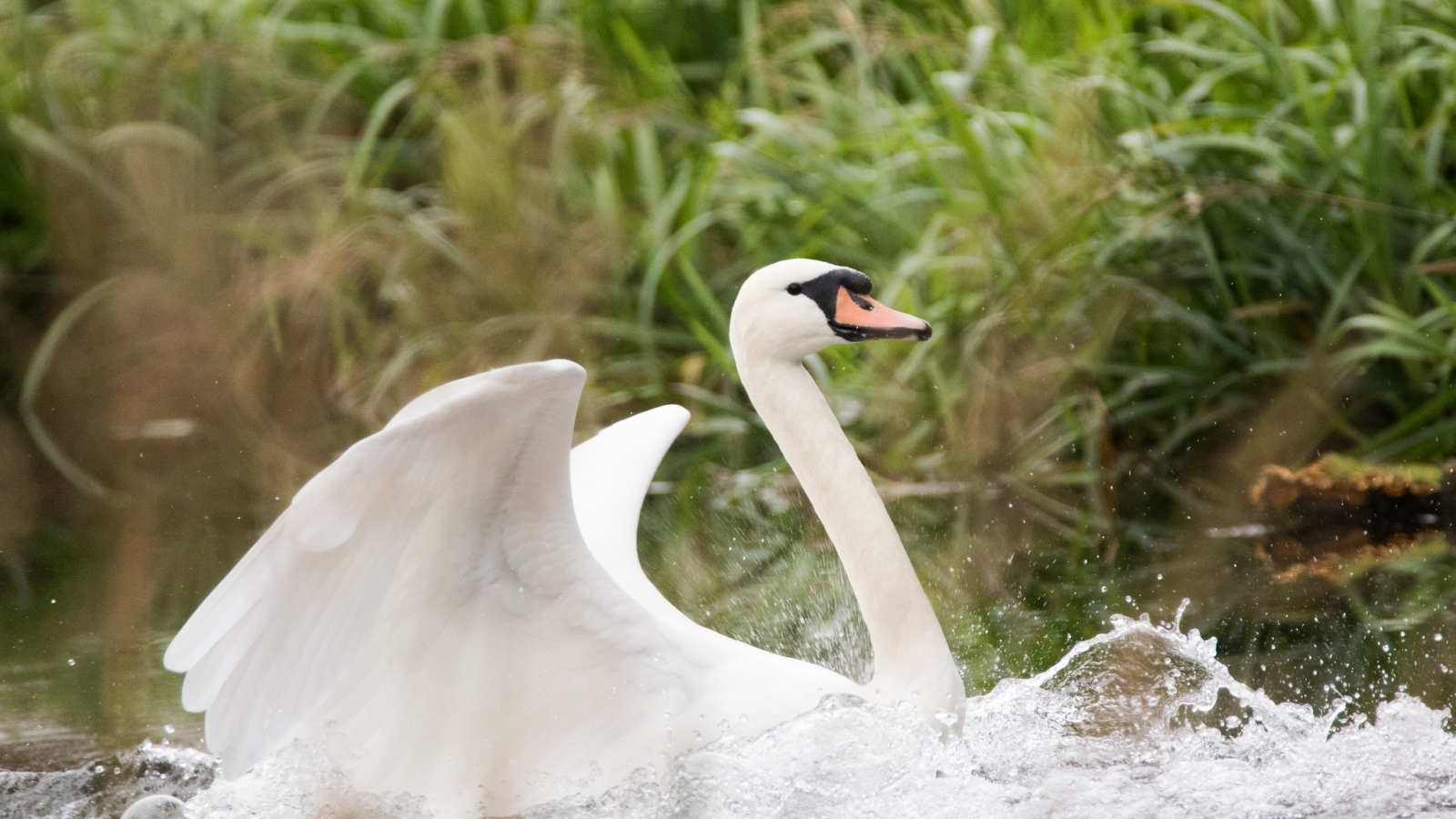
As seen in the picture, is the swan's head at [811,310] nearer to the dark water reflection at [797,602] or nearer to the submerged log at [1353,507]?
the dark water reflection at [797,602]

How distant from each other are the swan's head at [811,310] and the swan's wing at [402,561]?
0.69m

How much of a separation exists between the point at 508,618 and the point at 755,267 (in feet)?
13.2

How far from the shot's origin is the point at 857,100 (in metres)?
7.64

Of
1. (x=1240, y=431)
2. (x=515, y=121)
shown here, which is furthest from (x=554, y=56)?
(x=1240, y=431)

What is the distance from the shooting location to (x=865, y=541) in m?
3.58

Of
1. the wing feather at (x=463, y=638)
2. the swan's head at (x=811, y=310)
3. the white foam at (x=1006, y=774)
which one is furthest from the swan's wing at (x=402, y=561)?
the swan's head at (x=811, y=310)

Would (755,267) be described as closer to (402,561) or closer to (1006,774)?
(1006,774)

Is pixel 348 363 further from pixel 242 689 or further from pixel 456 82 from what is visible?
pixel 242 689

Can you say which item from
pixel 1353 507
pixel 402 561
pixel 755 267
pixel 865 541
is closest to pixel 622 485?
pixel 865 541

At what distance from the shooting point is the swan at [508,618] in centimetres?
300

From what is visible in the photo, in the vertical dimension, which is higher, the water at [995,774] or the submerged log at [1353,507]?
the water at [995,774]

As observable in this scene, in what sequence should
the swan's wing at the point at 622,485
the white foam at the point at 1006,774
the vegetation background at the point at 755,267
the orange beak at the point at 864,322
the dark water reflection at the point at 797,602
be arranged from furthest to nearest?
the vegetation background at the point at 755,267 < the dark water reflection at the point at 797,602 < the swan's wing at the point at 622,485 < the orange beak at the point at 864,322 < the white foam at the point at 1006,774

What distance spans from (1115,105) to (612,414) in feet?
7.99

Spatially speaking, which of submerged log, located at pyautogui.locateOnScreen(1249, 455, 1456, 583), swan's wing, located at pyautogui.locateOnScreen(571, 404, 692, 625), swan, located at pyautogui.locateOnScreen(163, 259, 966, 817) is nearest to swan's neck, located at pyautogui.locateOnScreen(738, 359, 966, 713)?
swan, located at pyautogui.locateOnScreen(163, 259, 966, 817)
